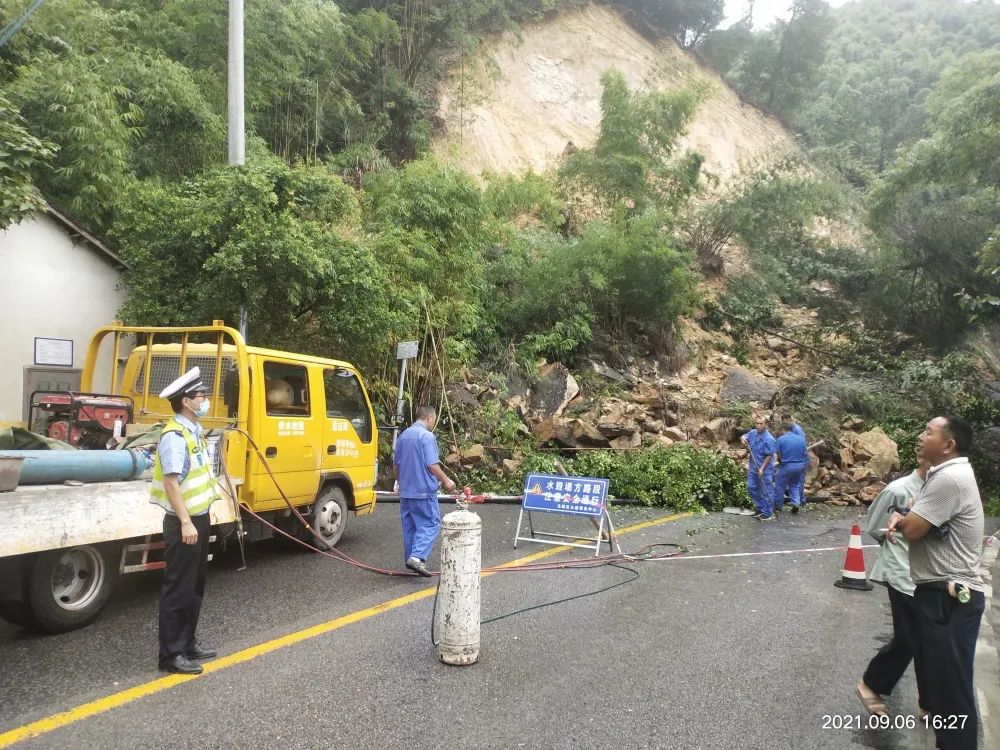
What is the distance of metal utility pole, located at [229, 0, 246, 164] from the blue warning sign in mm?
6744

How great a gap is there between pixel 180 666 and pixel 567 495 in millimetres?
4953

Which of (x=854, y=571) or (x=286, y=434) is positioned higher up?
(x=286, y=434)

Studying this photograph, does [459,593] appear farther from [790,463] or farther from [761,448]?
[790,463]

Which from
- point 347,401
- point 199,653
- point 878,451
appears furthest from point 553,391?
point 199,653

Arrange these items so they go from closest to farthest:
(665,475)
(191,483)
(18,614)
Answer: (191,483), (18,614), (665,475)

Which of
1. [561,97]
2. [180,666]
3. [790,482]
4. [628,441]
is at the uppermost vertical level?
[561,97]

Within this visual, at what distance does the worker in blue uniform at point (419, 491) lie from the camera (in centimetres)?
661

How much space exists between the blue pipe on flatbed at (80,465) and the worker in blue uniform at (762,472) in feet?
30.4

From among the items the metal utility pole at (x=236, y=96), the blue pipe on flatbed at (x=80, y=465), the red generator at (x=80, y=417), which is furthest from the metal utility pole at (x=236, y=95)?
the blue pipe on flatbed at (x=80, y=465)

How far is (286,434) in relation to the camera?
6.73m

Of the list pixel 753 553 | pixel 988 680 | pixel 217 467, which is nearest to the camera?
pixel 988 680

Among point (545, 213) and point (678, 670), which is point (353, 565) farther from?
point (545, 213)

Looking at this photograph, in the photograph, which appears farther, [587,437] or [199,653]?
[587,437]

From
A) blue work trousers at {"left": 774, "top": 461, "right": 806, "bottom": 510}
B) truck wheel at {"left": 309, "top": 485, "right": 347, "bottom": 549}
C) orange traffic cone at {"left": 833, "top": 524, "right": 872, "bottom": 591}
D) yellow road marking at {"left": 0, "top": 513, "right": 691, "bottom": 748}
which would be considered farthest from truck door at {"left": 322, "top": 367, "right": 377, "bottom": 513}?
blue work trousers at {"left": 774, "top": 461, "right": 806, "bottom": 510}
